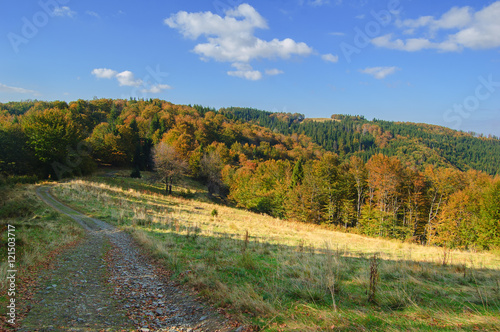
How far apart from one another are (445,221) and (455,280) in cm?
4217

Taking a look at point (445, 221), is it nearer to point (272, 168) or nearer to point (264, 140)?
point (272, 168)

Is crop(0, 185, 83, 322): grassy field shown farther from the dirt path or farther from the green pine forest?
the green pine forest

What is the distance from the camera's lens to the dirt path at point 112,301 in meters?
4.55

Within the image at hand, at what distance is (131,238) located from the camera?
13922 millimetres

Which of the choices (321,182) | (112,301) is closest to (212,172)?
(321,182)

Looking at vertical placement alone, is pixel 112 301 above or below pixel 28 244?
above

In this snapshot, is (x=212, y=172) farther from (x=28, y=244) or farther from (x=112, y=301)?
(x=112, y=301)

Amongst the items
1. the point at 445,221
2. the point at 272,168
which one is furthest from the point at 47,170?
the point at 445,221

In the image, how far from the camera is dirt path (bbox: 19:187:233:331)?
4.55 metres

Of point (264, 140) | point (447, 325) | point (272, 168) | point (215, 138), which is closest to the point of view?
point (447, 325)

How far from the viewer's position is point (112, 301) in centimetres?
570

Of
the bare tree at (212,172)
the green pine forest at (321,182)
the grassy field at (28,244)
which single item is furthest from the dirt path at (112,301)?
the bare tree at (212,172)

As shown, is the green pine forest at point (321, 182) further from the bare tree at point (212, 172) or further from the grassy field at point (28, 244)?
the grassy field at point (28, 244)

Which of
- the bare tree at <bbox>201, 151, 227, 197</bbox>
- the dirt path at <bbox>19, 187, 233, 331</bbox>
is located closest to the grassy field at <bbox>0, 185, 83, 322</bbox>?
the dirt path at <bbox>19, 187, 233, 331</bbox>
